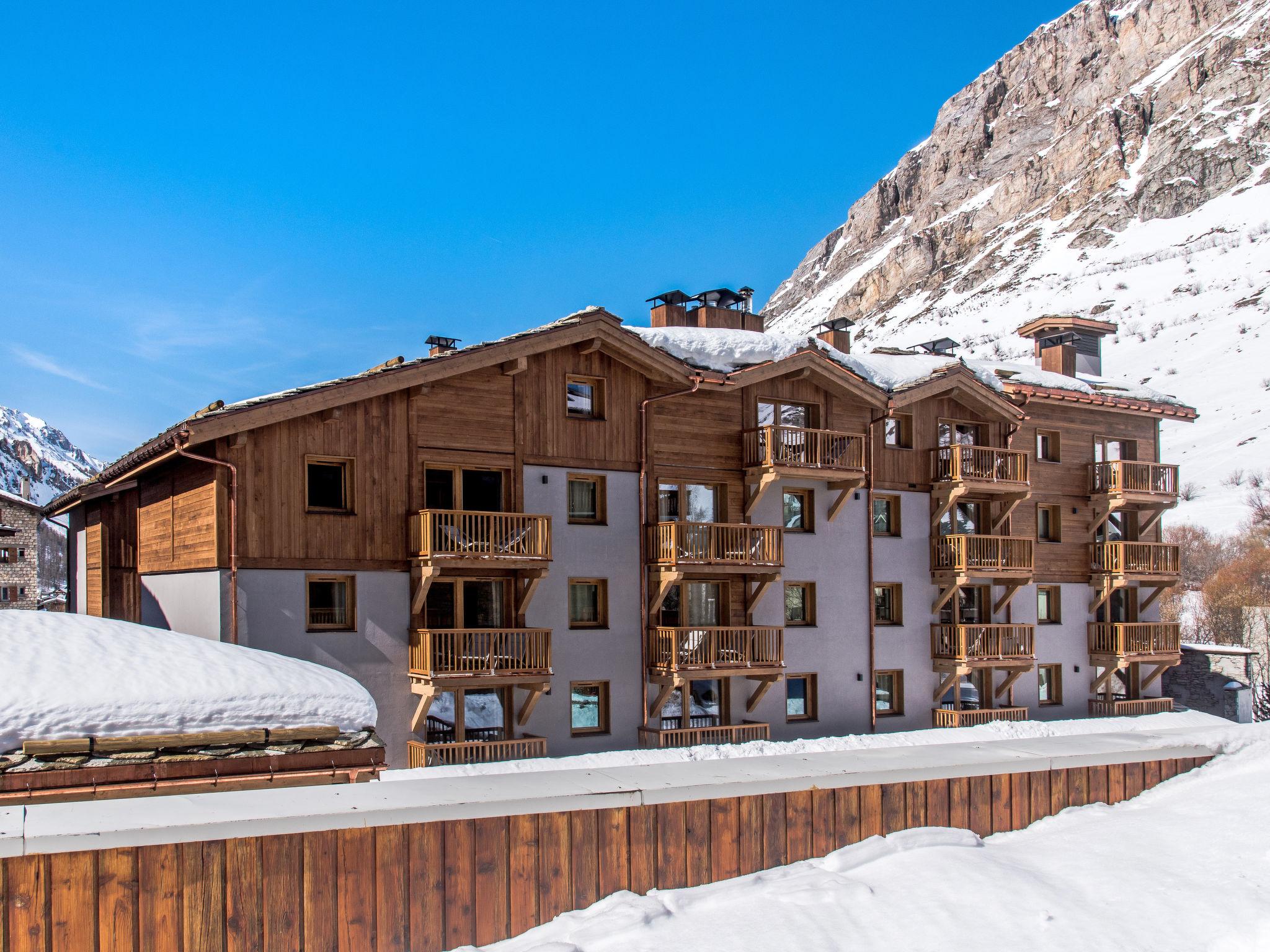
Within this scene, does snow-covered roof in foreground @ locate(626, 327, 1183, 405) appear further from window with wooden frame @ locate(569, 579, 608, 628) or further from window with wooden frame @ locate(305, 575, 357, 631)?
window with wooden frame @ locate(305, 575, 357, 631)

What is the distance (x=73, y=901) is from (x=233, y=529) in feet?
43.6

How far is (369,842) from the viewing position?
8.16 m

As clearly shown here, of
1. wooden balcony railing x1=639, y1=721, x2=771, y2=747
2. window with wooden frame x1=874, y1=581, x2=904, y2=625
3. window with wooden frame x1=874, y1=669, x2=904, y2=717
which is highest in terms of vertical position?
window with wooden frame x1=874, y1=581, x2=904, y2=625

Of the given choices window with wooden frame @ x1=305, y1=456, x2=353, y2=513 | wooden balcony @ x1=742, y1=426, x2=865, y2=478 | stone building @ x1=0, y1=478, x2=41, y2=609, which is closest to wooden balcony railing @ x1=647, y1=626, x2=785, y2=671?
wooden balcony @ x1=742, y1=426, x2=865, y2=478

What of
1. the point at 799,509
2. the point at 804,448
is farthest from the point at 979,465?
the point at 804,448

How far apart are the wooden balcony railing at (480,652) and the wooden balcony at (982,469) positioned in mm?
11915

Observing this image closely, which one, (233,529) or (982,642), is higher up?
(233,529)

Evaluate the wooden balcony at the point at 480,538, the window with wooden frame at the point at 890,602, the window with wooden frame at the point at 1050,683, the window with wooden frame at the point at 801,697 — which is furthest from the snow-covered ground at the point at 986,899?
the window with wooden frame at the point at 1050,683

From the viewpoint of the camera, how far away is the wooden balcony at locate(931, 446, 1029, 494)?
2880cm

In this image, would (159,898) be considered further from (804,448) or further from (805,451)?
(804,448)

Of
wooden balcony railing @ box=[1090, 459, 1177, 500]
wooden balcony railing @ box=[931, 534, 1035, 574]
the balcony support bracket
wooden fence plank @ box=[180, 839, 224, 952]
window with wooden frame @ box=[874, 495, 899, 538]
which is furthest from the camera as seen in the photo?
wooden balcony railing @ box=[1090, 459, 1177, 500]

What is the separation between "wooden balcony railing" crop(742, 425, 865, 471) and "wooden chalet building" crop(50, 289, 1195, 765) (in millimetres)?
75

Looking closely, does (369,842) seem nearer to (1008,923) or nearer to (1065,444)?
(1008,923)

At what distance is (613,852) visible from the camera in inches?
350
